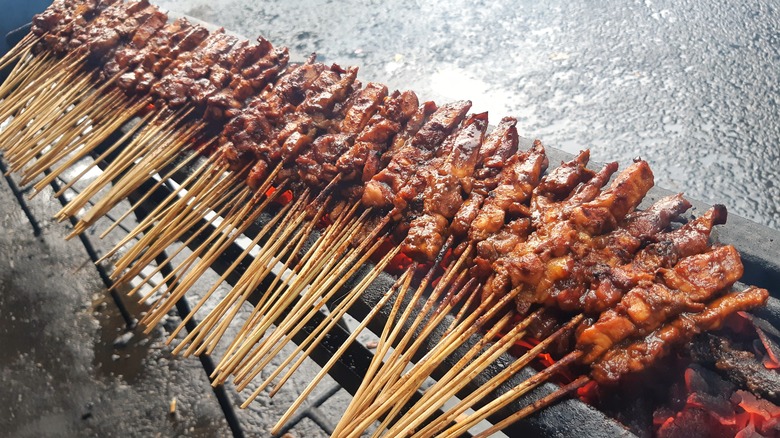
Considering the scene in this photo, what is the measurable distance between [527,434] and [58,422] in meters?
4.21

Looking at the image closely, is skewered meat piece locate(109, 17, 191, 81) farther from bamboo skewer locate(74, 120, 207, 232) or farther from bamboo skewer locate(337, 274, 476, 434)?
bamboo skewer locate(337, 274, 476, 434)

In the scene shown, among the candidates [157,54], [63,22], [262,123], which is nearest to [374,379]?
[262,123]

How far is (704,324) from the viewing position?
2.22m

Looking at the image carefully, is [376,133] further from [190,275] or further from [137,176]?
[137,176]

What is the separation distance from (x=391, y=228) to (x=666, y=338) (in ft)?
5.14

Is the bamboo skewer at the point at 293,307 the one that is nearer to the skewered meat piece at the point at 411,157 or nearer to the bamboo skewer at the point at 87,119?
the skewered meat piece at the point at 411,157

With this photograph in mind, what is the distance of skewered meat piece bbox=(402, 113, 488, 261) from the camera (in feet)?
9.00

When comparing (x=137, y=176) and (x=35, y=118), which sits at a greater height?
(x=137, y=176)

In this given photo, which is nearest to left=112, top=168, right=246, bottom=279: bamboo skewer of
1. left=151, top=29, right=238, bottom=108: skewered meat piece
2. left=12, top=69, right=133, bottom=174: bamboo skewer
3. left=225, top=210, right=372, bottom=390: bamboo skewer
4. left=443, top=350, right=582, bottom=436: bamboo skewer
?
left=225, top=210, right=372, bottom=390: bamboo skewer

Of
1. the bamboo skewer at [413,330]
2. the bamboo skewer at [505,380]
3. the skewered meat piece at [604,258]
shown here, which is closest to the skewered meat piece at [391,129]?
the bamboo skewer at [413,330]

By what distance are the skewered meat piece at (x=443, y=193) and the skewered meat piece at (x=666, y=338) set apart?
3.31 ft

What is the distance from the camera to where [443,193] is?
291 cm

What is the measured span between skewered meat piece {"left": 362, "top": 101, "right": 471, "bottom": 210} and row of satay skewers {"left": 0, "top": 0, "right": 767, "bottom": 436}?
0.01m

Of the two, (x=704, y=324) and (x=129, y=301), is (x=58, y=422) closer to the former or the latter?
(x=129, y=301)
